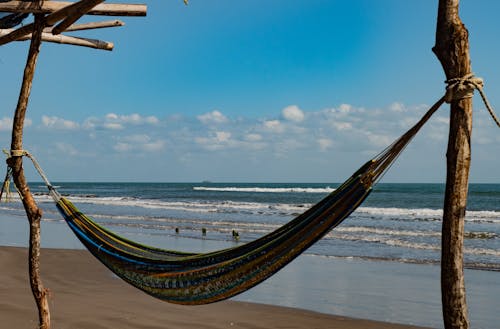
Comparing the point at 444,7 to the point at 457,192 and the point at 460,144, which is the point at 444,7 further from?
the point at 457,192

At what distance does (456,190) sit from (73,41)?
3249 millimetres

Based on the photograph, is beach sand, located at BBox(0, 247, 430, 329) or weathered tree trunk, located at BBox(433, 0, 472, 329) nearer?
weathered tree trunk, located at BBox(433, 0, 472, 329)

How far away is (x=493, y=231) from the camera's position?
14031 millimetres

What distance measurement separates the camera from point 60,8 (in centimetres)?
339

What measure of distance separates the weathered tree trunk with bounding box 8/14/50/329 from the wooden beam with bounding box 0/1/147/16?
0.14 meters

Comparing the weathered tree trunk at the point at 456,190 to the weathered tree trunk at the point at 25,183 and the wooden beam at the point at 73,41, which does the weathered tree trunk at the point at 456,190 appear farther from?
the wooden beam at the point at 73,41

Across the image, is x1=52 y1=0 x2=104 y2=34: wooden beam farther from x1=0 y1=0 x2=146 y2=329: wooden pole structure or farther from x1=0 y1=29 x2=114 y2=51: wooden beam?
x1=0 y1=29 x2=114 y2=51: wooden beam

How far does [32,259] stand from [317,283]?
4306mm

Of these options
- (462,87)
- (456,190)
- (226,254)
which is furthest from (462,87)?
(226,254)

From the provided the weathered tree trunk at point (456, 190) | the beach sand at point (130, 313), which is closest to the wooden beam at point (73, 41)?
the beach sand at point (130, 313)

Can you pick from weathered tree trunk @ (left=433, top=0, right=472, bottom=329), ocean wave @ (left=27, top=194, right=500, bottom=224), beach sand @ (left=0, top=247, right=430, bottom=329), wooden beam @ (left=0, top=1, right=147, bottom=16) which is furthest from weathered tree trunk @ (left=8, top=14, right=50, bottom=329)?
ocean wave @ (left=27, top=194, right=500, bottom=224)

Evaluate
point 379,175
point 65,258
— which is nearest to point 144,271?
point 379,175

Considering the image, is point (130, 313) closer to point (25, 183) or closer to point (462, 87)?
point (25, 183)

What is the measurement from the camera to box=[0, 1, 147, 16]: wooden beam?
3426 millimetres
